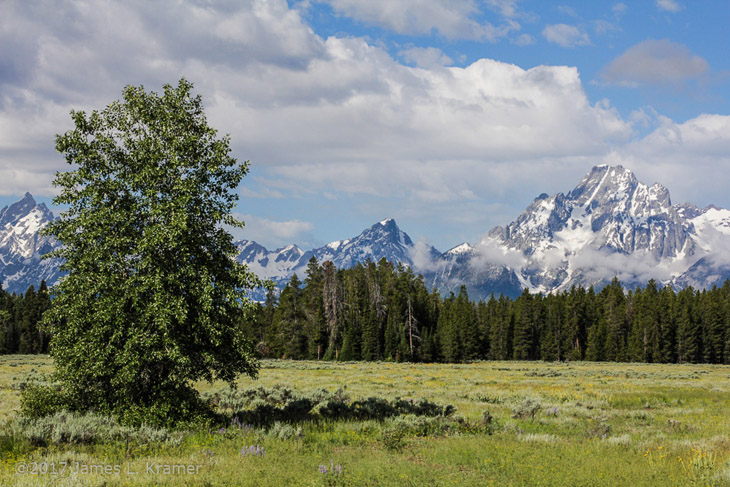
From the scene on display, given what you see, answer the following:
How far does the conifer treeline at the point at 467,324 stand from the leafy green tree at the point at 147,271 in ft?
227

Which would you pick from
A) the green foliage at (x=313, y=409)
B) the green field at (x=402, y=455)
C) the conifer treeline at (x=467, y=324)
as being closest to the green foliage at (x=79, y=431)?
the green field at (x=402, y=455)

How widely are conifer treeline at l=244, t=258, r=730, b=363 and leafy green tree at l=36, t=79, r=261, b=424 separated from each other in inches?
2725

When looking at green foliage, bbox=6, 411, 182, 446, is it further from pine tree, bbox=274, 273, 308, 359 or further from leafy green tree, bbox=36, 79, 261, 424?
pine tree, bbox=274, 273, 308, 359

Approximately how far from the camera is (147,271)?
50.4ft

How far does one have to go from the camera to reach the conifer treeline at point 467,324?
286ft

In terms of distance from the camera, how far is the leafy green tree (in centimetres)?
1453

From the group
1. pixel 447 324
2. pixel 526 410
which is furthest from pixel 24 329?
pixel 526 410

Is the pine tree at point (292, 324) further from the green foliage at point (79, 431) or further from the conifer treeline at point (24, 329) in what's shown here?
the green foliage at point (79, 431)

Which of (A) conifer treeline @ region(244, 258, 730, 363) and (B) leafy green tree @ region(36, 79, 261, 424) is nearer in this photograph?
(B) leafy green tree @ region(36, 79, 261, 424)

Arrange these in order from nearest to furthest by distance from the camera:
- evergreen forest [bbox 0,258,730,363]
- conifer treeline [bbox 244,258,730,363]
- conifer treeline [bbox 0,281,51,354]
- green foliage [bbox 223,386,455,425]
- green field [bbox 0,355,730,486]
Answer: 1. green field [bbox 0,355,730,486]
2. green foliage [bbox 223,386,455,425]
3. conifer treeline [bbox 244,258,730,363]
4. evergreen forest [bbox 0,258,730,363]
5. conifer treeline [bbox 0,281,51,354]

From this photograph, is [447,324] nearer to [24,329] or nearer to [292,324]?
[292,324]

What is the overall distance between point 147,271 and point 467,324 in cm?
8839

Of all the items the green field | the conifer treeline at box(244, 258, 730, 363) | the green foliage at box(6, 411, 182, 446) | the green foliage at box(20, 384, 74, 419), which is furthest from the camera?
the conifer treeline at box(244, 258, 730, 363)

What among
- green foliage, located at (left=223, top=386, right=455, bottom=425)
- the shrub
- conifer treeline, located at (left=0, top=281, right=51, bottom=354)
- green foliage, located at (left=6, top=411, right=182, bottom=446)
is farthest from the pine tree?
green foliage, located at (left=6, top=411, right=182, bottom=446)
